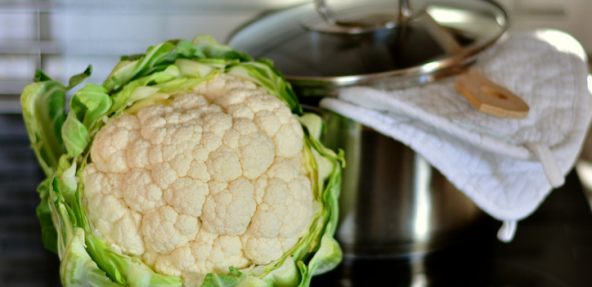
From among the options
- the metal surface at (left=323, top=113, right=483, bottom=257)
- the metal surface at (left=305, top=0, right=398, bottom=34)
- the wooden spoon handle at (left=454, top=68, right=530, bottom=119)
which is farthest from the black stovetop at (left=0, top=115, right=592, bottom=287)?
the metal surface at (left=305, top=0, right=398, bottom=34)

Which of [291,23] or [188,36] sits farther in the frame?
[188,36]

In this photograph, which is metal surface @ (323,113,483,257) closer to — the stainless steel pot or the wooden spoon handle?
the stainless steel pot

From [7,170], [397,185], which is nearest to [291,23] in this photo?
[397,185]

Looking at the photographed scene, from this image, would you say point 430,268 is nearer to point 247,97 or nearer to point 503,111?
point 503,111

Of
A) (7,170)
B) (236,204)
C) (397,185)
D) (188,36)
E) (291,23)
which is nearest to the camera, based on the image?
(236,204)

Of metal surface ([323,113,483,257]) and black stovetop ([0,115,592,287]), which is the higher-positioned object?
metal surface ([323,113,483,257])

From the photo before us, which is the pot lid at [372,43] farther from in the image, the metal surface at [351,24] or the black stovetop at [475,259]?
the black stovetop at [475,259]
